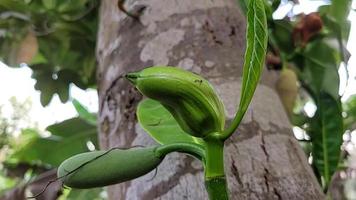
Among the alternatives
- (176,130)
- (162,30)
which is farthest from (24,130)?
(176,130)

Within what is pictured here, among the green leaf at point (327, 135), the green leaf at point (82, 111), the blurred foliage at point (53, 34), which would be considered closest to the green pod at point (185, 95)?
the green leaf at point (327, 135)

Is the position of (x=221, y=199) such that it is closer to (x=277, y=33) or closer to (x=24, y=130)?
(x=277, y=33)

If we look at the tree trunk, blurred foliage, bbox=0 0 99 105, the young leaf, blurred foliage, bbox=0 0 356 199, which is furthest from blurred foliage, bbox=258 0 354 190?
the young leaf

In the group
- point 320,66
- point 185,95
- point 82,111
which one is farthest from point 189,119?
point 82,111

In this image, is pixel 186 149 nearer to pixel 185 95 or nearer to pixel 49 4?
pixel 185 95

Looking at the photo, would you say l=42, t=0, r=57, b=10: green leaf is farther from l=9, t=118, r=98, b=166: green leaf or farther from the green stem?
the green stem
